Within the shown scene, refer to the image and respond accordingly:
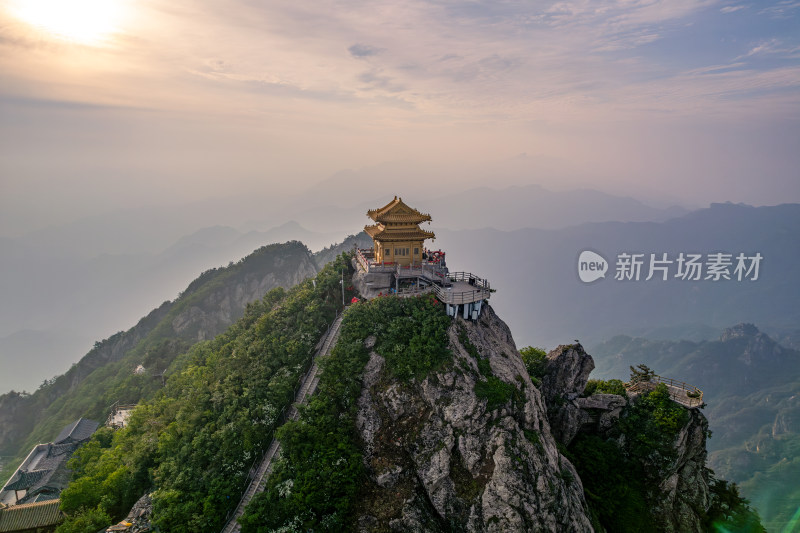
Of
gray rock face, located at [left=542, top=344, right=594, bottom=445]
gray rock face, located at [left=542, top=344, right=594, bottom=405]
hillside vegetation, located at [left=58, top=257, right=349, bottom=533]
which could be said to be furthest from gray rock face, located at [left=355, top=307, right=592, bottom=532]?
gray rock face, located at [left=542, top=344, right=594, bottom=405]

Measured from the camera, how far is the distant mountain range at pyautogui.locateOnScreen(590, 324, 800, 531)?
84.6 meters

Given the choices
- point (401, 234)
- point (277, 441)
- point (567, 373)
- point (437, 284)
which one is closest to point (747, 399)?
point (567, 373)

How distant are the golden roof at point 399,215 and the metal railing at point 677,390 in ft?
65.0

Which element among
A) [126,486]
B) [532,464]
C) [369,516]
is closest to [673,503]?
[532,464]

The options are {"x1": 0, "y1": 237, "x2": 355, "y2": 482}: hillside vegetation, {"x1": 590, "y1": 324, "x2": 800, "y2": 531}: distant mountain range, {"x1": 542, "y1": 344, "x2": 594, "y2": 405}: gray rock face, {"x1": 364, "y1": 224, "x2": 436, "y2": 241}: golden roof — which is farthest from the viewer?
{"x1": 590, "y1": 324, "x2": 800, "y2": 531}: distant mountain range

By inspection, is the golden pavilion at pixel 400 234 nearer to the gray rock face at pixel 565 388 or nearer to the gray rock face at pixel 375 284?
the gray rock face at pixel 375 284

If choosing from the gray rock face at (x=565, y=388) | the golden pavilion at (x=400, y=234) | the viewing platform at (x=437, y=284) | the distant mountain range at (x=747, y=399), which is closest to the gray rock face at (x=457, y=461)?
the viewing platform at (x=437, y=284)

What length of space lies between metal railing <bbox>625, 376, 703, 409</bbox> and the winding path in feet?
72.7

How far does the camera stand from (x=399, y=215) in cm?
2912

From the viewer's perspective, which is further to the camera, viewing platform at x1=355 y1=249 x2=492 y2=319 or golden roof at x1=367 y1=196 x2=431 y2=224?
golden roof at x1=367 y1=196 x2=431 y2=224

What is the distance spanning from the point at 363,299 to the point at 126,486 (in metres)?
16.3

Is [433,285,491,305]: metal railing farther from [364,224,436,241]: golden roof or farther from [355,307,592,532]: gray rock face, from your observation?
[364,224,436,241]: golden roof

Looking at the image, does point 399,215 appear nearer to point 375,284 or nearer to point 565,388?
point 375,284

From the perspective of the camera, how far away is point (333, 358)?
2356 centimetres
